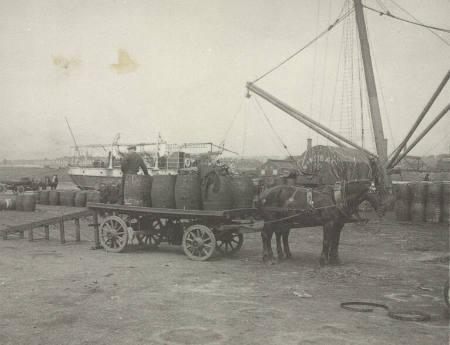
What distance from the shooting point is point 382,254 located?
37.4ft

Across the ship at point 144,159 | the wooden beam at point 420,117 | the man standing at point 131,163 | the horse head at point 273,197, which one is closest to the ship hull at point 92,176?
the ship at point 144,159

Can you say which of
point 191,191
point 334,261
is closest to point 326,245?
point 334,261

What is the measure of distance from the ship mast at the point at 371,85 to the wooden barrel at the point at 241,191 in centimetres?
1161

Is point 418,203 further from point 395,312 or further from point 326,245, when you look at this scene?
point 395,312

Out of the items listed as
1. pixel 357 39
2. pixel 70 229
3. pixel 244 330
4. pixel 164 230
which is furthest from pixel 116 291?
pixel 357 39

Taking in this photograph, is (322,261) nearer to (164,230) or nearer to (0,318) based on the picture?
(164,230)

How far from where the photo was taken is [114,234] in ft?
36.5

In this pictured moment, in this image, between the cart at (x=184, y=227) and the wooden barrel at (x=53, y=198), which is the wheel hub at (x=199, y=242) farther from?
the wooden barrel at (x=53, y=198)

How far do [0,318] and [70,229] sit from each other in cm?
1062

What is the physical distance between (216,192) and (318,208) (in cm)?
213

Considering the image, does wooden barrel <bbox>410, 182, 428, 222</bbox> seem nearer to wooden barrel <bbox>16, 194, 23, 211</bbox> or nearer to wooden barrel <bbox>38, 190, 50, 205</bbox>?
wooden barrel <bbox>16, 194, 23, 211</bbox>

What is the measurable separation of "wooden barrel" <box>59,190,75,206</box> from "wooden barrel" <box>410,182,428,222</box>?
18422mm

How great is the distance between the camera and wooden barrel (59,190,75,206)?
27.6 metres

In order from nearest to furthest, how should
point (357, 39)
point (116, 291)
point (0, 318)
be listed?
1. point (0, 318)
2. point (116, 291)
3. point (357, 39)
